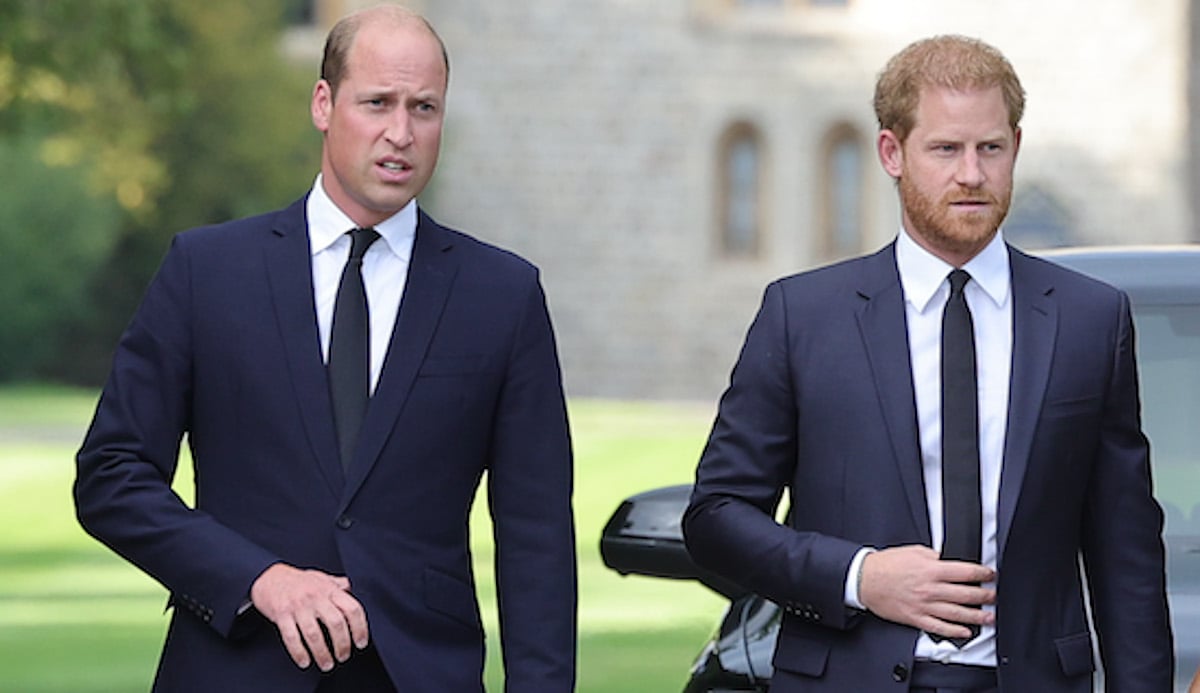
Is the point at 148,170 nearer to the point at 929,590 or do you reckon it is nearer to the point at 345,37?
the point at 345,37

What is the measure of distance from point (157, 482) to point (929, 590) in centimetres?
115

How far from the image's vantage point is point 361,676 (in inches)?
149

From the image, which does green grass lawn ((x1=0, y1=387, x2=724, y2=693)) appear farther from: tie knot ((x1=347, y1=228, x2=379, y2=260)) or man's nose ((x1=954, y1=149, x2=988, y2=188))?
man's nose ((x1=954, y1=149, x2=988, y2=188))

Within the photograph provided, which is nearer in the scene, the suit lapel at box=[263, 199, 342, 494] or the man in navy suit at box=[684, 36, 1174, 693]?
the man in navy suit at box=[684, 36, 1174, 693]

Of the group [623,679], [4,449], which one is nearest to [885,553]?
[623,679]

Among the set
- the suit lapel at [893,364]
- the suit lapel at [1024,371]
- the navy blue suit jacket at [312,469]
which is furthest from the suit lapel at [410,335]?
the suit lapel at [1024,371]

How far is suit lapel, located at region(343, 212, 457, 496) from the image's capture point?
12.4ft

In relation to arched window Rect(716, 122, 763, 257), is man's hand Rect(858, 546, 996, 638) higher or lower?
lower

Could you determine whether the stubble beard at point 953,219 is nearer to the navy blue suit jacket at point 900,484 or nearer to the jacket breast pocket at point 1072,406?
the navy blue suit jacket at point 900,484

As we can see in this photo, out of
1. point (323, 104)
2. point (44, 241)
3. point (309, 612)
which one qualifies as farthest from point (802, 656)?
point (44, 241)

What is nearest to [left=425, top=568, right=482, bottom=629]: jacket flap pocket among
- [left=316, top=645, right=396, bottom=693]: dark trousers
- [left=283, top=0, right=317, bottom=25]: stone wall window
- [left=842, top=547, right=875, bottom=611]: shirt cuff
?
[left=316, top=645, right=396, bottom=693]: dark trousers

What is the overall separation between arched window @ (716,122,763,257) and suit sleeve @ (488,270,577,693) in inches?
1380

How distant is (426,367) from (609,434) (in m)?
22.5

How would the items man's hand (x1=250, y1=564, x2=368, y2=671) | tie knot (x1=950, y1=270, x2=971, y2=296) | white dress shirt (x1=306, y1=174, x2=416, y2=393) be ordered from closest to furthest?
man's hand (x1=250, y1=564, x2=368, y2=671) < tie knot (x1=950, y1=270, x2=971, y2=296) < white dress shirt (x1=306, y1=174, x2=416, y2=393)
